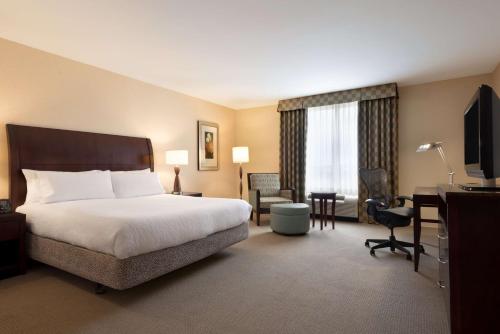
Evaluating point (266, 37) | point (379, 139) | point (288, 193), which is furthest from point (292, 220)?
point (266, 37)

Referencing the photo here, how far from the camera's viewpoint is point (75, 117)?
12.2ft

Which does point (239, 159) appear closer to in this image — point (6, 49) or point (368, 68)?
point (368, 68)

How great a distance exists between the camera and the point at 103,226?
2.15 meters

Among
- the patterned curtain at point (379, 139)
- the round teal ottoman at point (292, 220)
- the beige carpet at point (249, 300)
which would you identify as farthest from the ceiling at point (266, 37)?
the beige carpet at point (249, 300)

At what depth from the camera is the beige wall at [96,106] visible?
3.18m

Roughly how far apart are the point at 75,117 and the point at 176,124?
177 cm

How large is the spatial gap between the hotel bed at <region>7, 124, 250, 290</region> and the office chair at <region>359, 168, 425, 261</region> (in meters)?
1.59

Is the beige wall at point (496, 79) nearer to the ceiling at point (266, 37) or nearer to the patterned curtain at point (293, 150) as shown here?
the ceiling at point (266, 37)

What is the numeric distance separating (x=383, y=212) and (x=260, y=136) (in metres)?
3.75

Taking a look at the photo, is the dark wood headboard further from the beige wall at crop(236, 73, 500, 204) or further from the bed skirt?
the beige wall at crop(236, 73, 500, 204)

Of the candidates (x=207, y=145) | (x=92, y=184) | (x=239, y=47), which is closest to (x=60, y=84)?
(x=92, y=184)

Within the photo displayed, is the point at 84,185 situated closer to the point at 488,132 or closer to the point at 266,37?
the point at 266,37

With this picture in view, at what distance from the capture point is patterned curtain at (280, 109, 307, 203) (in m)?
5.82

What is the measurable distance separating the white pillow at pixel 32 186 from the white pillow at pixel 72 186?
46 mm
